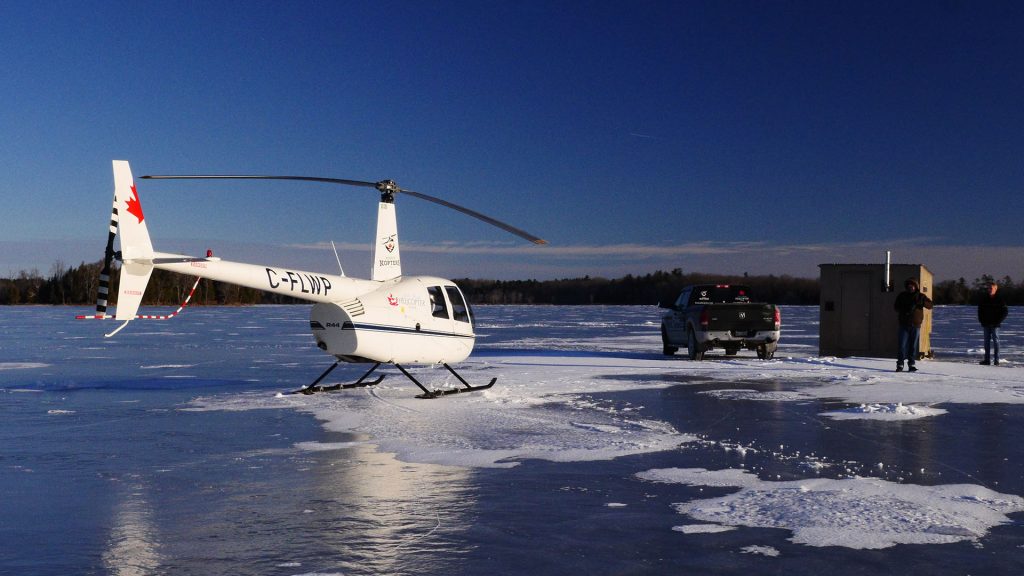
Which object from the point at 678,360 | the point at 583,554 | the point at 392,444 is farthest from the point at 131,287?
the point at 678,360

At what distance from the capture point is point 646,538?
5750mm

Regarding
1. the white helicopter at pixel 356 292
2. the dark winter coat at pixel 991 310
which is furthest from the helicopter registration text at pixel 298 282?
the dark winter coat at pixel 991 310

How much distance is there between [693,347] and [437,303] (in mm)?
9188

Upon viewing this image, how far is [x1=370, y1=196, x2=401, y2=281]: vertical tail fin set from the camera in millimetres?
14117

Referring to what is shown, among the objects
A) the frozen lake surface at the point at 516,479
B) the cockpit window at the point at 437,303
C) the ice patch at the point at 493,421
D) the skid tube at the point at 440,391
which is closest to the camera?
the frozen lake surface at the point at 516,479

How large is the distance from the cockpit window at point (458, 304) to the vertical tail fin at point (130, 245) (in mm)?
5208

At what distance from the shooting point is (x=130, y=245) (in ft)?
36.6

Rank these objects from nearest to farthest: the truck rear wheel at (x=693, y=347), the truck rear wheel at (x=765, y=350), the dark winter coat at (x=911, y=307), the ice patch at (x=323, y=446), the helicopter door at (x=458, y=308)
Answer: the ice patch at (x=323, y=446) → the helicopter door at (x=458, y=308) → the dark winter coat at (x=911, y=307) → the truck rear wheel at (x=693, y=347) → the truck rear wheel at (x=765, y=350)

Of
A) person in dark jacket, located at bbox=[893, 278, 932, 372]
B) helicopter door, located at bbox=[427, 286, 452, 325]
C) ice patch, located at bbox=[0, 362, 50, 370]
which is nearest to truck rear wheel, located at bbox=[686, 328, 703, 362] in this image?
person in dark jacket, located at bbox=[893, 278, 932, 372]

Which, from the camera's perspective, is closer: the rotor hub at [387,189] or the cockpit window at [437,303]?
the rotor hub at [387,189]

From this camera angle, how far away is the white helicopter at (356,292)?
36.5 feet

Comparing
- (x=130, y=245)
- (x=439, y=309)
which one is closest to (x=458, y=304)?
(x=439, y=309)

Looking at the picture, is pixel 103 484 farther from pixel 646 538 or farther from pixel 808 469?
pixel 808 469

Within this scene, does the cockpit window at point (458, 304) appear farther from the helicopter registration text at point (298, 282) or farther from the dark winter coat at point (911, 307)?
the dark winter coat at point (911, 307)
